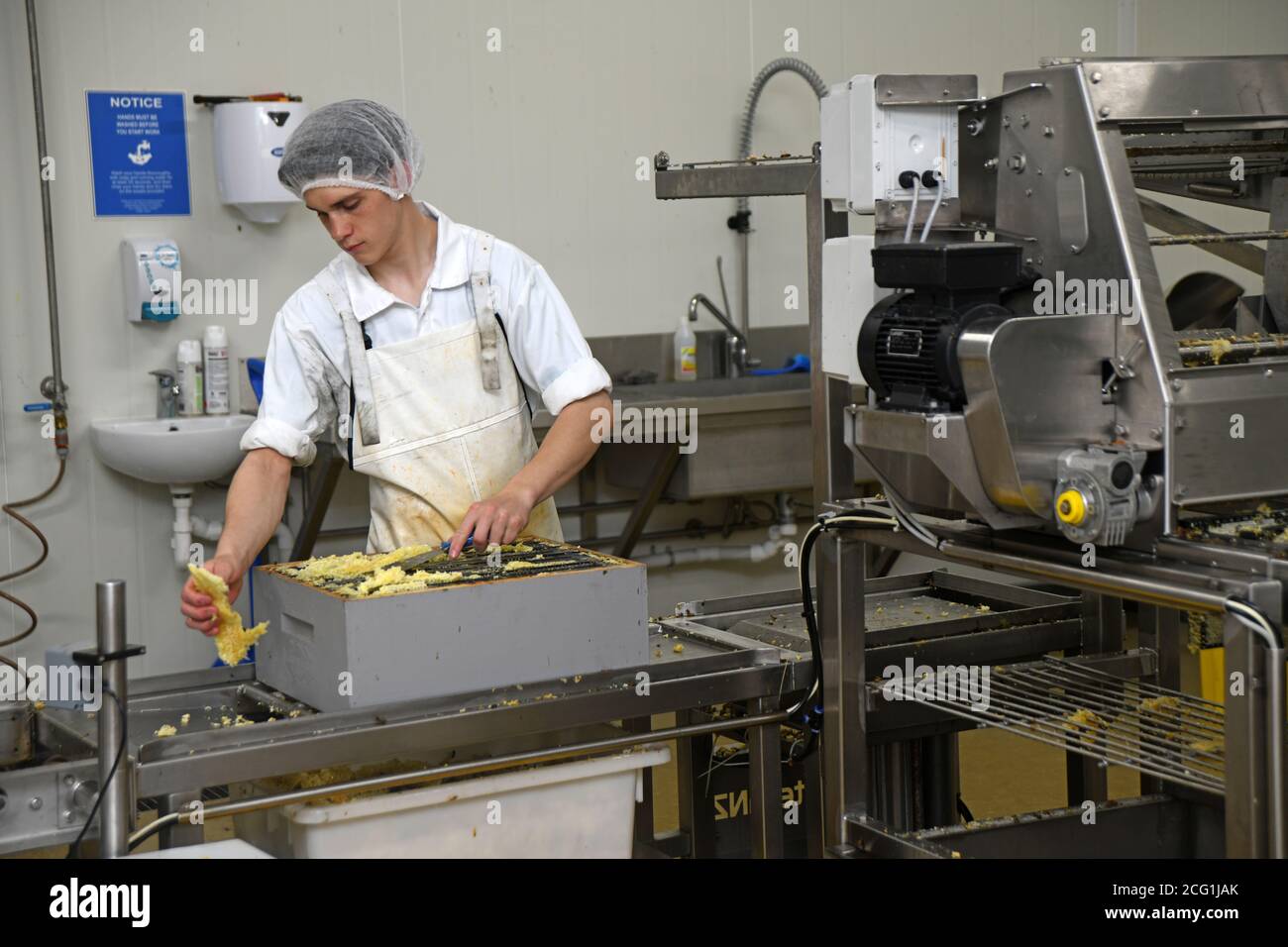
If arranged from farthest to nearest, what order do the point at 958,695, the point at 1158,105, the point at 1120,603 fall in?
the point at 1120,603, the point at 958,695, the point at 1158,105

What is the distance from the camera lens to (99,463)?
13.8ft

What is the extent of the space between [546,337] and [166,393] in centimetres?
204

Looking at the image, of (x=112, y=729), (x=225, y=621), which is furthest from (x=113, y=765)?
(x=225, y=621)

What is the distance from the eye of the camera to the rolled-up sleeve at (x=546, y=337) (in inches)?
98.3

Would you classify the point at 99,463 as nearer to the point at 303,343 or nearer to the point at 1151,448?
the point at 303,343

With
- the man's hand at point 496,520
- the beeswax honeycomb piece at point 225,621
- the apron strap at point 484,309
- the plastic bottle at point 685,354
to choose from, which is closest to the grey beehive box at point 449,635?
the beeswax honeycomb piece at point 225,621

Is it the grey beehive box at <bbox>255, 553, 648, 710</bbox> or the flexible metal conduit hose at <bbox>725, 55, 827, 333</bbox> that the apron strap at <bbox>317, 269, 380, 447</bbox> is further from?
the flexible metal conduit hose at <bbox>725, 55, 827, 333</bbox>

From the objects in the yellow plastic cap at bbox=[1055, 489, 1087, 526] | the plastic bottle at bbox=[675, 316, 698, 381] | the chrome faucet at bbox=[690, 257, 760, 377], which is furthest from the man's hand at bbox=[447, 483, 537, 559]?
the chrome faucet at bbox=[690, 257, 760, 377]

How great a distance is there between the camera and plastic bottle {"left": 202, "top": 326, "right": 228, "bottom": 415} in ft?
13.8

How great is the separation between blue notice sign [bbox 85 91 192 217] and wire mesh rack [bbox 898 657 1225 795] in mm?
2845

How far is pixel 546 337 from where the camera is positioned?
99.0 inches

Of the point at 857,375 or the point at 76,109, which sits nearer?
the point at 857,375

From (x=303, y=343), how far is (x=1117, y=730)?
55.2 inches
